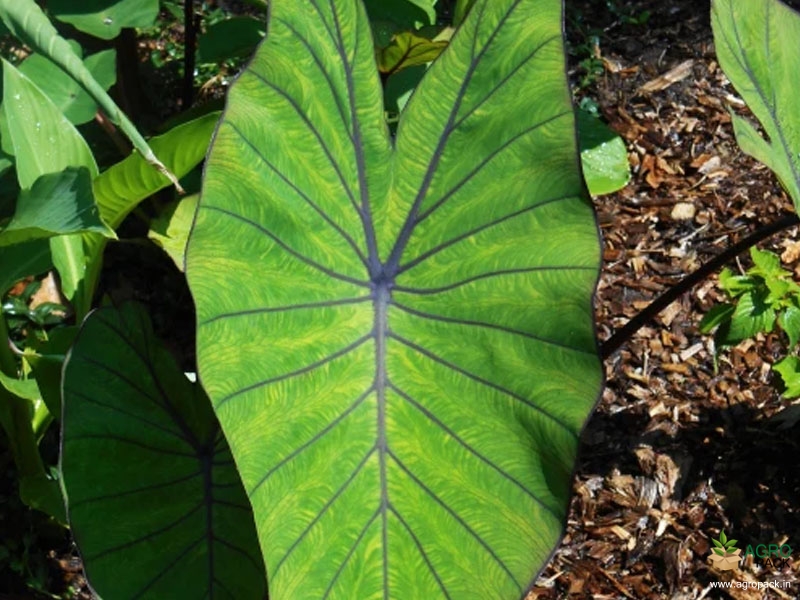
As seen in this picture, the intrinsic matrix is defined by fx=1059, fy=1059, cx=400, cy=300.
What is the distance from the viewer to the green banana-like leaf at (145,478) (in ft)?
4.47

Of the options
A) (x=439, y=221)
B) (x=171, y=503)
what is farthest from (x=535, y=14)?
(x=171, y=503)

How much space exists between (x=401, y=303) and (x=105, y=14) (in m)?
0.98

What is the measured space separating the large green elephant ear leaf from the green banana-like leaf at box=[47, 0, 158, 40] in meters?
0.79

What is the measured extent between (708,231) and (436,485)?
1.43m

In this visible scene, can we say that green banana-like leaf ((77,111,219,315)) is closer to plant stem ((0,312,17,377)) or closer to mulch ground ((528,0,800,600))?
plant stem ((0,312,17,377))

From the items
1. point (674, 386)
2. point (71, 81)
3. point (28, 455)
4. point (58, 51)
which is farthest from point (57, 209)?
point (674, 386)

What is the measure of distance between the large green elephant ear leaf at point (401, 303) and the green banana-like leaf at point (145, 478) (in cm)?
27

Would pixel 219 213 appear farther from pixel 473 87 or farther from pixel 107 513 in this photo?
pixel 107 513

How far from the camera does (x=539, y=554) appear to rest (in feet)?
3.86

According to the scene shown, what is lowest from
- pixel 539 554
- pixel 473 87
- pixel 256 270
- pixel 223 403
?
pixel 539 554

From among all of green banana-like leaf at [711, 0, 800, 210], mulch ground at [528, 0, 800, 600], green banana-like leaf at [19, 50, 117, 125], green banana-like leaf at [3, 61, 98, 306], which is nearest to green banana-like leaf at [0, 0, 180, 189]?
green banana-like leaf at [3, 61, 98, 306]

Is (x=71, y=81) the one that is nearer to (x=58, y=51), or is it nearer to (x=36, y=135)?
(x=36, y=135)

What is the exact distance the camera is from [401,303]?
1.26 m

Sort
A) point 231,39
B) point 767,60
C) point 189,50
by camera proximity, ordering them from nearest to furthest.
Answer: point 767,60
point 231,39
point 189,50
